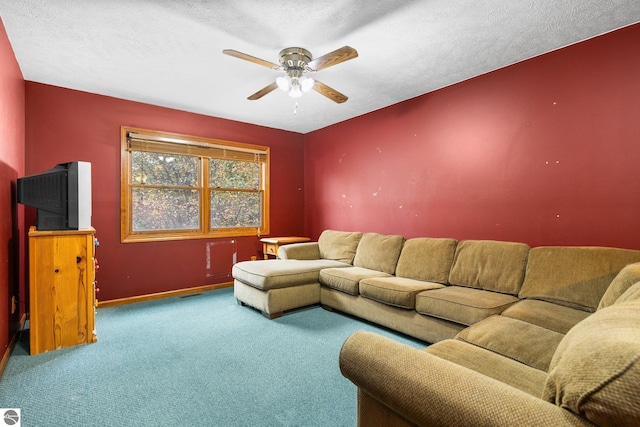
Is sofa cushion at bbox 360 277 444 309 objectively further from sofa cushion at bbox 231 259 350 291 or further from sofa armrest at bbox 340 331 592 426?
sofa armrest at bbox 340 331 592 426

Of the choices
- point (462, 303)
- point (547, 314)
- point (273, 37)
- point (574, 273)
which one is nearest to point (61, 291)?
point (273, 37)

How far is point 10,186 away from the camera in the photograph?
252 centimetres

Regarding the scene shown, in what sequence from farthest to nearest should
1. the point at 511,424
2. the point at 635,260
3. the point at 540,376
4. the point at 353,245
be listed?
the point at 353,245 < the point at 635,260 < the point at 540,376 < the point at 511,424

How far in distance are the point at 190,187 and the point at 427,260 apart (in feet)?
10.5

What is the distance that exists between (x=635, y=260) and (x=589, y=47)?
5.54ft

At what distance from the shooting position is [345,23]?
2.28 meters

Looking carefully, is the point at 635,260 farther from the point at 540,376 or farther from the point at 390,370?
the point at 390,370

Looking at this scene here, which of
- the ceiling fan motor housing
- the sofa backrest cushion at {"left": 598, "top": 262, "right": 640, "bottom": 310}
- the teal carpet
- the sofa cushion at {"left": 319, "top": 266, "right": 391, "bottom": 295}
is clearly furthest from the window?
the sofa backrest cushion at {"left": 598, "top": 262, "right": 640, "bottom": 310}

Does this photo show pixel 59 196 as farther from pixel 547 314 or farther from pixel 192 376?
pixel 547 314

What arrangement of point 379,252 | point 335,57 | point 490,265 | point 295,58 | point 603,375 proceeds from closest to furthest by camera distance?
point 603,375, point 335,57, point 295,58, point 490,265, point 379,252

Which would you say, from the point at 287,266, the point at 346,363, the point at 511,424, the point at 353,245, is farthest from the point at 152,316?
the point at 511,424

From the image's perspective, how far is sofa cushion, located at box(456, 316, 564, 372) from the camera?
150 centimetres

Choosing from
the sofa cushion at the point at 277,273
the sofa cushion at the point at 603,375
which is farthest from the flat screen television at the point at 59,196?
the sofa cushion at the point at 603,375

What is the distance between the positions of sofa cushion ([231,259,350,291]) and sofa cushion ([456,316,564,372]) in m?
1.93
